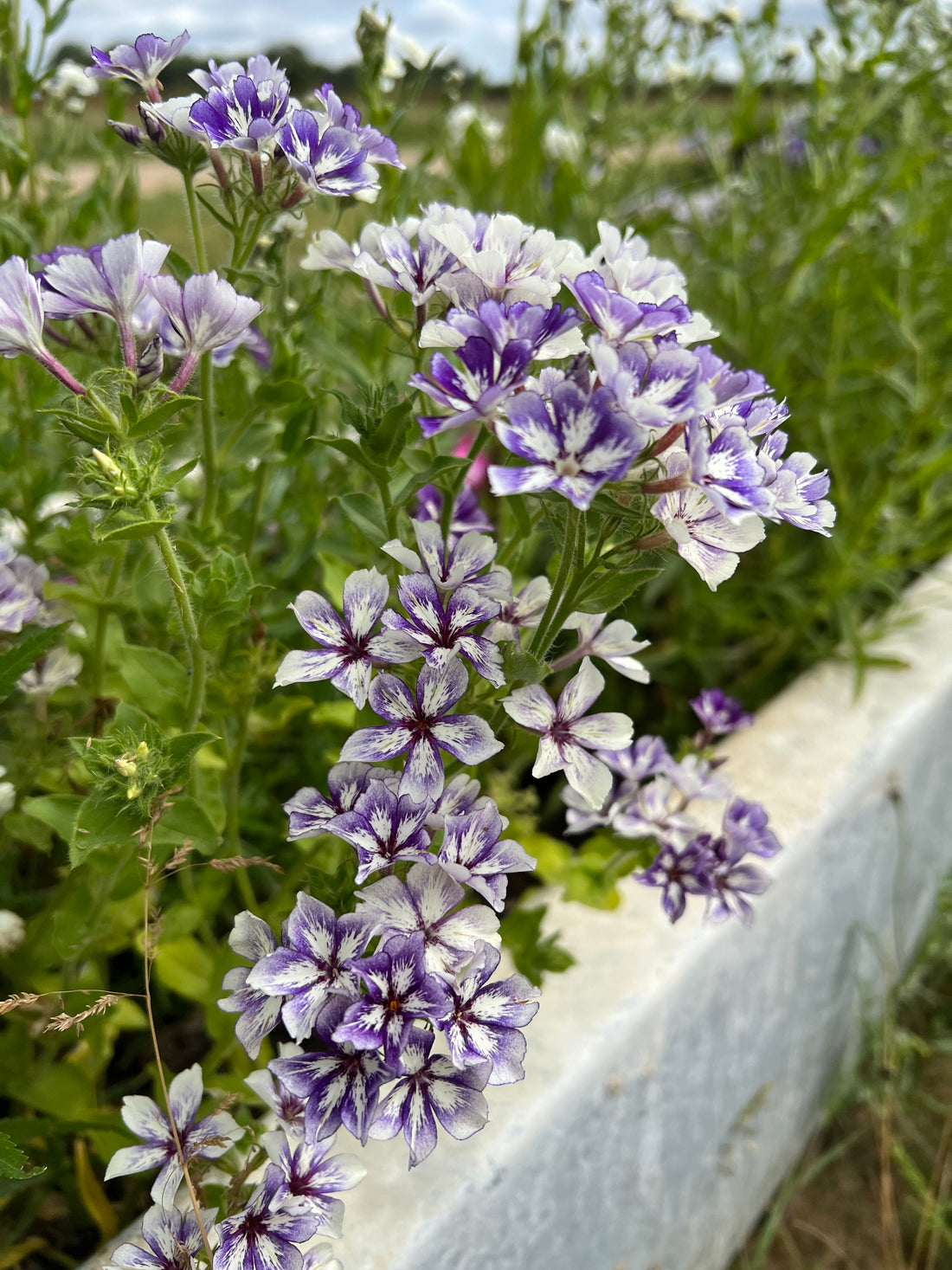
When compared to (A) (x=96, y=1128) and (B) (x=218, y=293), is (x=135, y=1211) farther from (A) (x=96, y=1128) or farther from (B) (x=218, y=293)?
(B) (x=218, y=293)

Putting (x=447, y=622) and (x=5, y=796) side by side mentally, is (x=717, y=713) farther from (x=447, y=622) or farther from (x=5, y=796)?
(x=5, y=796)

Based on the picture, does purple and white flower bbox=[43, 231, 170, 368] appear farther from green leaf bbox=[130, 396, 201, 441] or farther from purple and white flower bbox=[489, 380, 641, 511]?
purple and white flower bbox=[489, 380, 641, 511]

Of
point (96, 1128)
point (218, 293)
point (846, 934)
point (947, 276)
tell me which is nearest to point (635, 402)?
point (218, 293)

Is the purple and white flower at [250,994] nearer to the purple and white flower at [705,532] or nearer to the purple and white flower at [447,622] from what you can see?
the purple and white flower at [447,622]

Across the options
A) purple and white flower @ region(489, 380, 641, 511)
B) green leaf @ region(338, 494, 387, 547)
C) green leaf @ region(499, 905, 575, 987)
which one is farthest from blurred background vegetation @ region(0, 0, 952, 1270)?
purple and white flower @ region(489, 380, 641, 511)

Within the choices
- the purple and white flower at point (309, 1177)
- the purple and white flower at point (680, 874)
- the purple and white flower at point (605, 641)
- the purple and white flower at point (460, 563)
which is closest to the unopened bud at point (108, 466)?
the purple and white flower at point (460, 563)

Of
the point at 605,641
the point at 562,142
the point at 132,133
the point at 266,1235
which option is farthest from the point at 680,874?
the point at 562,142
